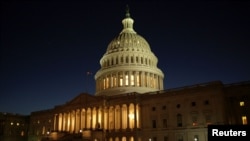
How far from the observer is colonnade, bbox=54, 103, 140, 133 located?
79394mm

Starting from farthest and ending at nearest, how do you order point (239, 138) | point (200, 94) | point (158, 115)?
point (158, 115) < point (200, 94) < point (239, 138)

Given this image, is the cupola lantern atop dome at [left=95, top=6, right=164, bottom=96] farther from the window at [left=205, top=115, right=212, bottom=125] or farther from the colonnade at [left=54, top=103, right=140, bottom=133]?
the window at [left=205, top=115, right=212, bottom=125]

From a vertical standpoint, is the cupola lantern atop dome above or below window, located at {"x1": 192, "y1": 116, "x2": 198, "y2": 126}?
above

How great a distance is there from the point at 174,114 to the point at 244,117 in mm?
16354

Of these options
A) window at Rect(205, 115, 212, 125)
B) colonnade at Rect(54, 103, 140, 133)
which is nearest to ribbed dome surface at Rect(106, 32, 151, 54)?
colonnade at Rect(54, 103, 140, 133)

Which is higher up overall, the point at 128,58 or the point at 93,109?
the point at 128,58

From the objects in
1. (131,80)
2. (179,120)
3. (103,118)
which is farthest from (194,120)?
(131,80)

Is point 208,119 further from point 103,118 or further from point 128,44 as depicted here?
point 128,44

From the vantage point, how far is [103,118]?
8269 centimetres

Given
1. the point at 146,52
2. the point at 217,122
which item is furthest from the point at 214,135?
the point at 146,52

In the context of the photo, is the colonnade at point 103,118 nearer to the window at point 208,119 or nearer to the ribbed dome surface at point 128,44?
the window at point 208,119

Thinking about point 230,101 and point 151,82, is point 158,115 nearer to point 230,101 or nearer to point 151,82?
point 230,101

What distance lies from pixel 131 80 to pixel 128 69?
13.3 feet

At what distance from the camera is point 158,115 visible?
2980 inches
